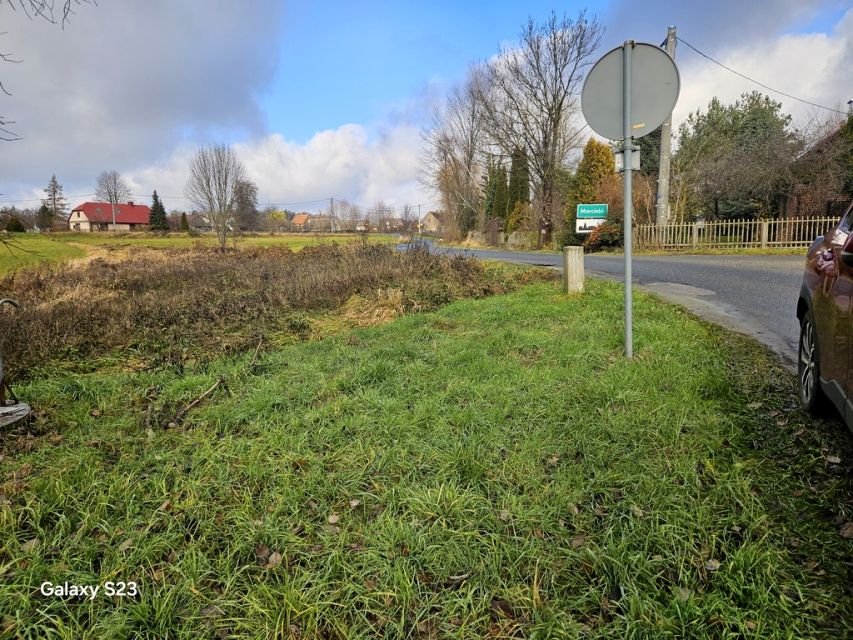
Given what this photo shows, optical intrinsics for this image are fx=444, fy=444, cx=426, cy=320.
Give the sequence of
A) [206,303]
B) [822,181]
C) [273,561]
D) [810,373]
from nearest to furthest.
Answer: [273,561], [810,373], [206,303], [822,181]

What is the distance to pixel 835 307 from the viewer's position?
2521 mm

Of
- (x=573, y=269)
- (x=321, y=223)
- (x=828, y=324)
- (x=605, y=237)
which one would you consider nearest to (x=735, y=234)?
(x=605, y=237)

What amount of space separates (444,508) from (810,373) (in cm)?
281

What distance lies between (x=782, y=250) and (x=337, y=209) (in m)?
68.1

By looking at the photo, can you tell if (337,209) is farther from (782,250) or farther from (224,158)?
(782,250)

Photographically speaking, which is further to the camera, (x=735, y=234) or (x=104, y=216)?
(x=104, y=216)

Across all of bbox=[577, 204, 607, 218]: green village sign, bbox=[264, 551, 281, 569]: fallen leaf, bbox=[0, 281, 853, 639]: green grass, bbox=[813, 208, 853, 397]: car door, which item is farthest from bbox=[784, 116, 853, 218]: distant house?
Result: bbox=[264, 551, 281, 569]: fallen leaf

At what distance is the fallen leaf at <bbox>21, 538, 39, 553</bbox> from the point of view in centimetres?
215

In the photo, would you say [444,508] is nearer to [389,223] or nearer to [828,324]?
[828,324]

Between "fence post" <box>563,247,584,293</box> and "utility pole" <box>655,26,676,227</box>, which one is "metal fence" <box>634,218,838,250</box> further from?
"fence post" <box>563,247,584,293</box>

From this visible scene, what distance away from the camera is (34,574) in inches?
78.4

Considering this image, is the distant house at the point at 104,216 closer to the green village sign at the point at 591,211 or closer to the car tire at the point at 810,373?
the green village sign at the point at 591,211

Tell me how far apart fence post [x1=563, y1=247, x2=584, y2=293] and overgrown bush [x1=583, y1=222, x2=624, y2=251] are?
49.7 feet

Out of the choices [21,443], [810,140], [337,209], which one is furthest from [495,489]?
[337,209]
